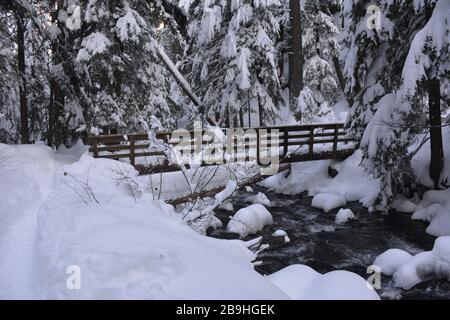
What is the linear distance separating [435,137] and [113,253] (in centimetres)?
1060

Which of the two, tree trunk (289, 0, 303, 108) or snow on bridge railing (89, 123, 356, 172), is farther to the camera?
tree trunk (289, 0, 303, 108)

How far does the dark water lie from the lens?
26.6 feet

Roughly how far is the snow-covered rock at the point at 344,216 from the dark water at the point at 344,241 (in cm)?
18

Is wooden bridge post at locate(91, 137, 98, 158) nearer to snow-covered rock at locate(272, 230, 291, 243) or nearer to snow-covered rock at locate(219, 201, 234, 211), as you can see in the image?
snow-covered rock at locate(219, 201, 234, 211)

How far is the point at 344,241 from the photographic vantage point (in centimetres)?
1081

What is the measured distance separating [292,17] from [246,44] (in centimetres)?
228

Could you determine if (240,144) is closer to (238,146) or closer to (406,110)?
(238,146)

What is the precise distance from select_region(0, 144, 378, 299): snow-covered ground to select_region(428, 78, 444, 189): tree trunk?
291 inches

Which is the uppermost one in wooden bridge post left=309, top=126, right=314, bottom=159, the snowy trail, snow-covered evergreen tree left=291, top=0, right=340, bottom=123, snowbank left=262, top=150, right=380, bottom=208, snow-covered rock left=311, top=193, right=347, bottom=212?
snow-covered evergreen tree left=291, top=0, right=340, bottom=123

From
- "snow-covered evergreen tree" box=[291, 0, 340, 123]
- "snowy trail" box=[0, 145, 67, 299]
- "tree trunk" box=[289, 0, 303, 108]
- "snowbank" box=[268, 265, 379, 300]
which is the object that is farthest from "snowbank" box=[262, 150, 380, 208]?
"snowy trail" box=[0, 145, 67, 299]

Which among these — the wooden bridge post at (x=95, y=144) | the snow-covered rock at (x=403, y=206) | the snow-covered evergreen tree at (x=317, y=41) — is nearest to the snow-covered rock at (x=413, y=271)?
the snow-covered rock at (x=403, y=206)

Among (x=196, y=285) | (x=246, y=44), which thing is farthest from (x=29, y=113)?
(x=196, y=285)

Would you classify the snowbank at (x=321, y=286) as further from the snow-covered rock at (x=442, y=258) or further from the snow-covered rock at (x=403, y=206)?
the snow-covered rock at (x=403, y=206)

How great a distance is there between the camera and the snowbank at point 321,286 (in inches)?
213
